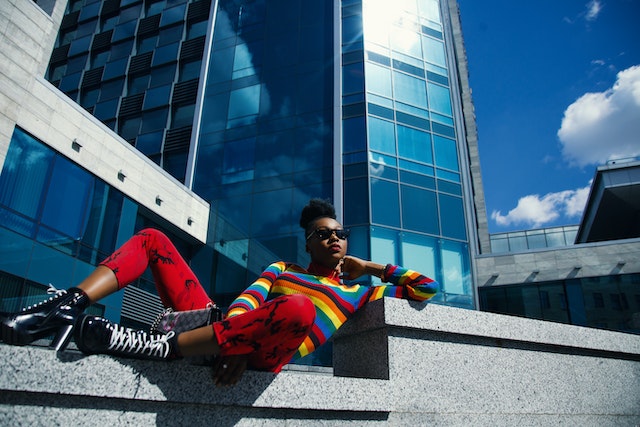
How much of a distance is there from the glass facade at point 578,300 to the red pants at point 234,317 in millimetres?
18849

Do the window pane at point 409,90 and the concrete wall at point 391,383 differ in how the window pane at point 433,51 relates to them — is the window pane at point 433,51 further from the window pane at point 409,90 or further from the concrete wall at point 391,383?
the concrete wall at point 391,383

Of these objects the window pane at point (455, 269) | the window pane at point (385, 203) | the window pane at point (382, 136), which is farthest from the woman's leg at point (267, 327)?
the window pane at point (382, 136)

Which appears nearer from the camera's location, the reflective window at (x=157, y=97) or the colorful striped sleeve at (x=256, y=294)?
the colorful striped sleeve at (x=256, y=294)

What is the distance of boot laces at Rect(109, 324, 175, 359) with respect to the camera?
6.73 ft

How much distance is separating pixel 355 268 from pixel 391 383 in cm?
113

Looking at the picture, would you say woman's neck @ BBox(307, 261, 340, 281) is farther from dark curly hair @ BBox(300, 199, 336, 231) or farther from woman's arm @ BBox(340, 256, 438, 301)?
dark curly hair @ BBox(300, 199, 336, 231)

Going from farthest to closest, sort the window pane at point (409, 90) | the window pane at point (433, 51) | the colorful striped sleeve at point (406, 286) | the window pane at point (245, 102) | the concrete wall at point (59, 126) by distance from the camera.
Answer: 1. the window pane at point (433, 51)
2. the window pane at point (245, 102)
3. the window pane at point (409, 90)
4. the concrete wall at point (59, 126)
5. the colorful striped sleeve at point (406, 286)

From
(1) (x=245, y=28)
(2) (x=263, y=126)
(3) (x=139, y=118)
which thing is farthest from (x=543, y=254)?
(3) (x=139, y=118)

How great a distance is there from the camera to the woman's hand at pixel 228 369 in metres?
2.23

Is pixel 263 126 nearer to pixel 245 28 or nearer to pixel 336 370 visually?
pixel 245 28

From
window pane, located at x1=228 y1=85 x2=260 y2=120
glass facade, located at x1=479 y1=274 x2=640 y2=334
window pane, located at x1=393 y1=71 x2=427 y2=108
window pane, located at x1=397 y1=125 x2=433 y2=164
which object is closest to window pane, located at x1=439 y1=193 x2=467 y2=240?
window pane, located at x1=397 y1=125 x2=433 y2=164

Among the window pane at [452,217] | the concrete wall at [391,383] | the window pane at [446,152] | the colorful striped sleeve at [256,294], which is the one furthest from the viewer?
the window pane at [446,152]

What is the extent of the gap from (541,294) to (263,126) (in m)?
14.0

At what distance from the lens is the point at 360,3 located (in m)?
21.4
